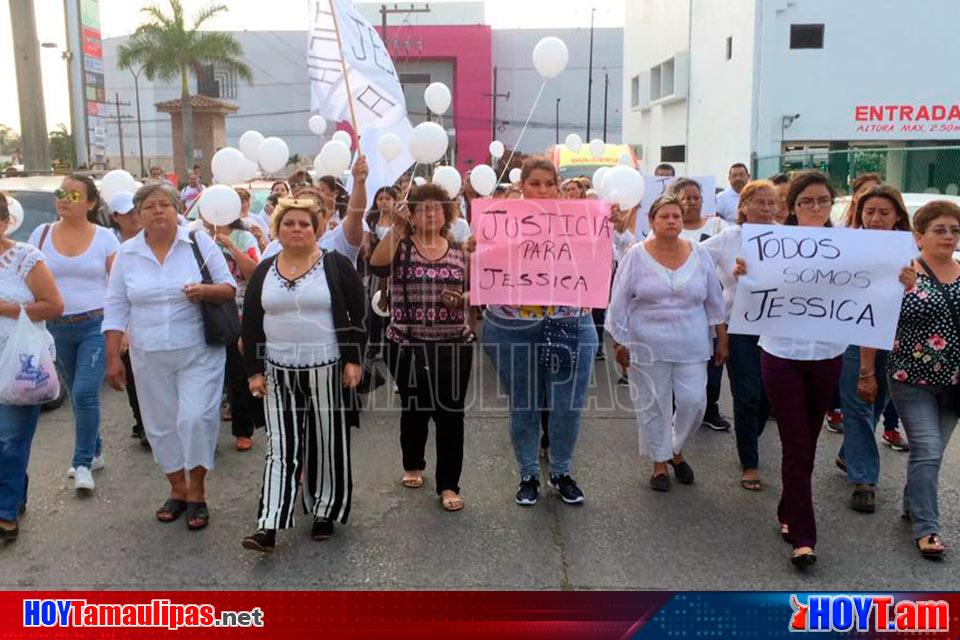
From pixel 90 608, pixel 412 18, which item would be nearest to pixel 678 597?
pixel 90 608

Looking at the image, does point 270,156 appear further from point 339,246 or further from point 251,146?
point 339,246

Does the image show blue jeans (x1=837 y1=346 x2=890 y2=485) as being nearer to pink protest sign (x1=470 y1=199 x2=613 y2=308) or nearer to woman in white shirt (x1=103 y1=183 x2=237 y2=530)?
pink protest sign (x1=470 y1=199 x2=613 y2=308)

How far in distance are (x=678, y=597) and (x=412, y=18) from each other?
5803 cm

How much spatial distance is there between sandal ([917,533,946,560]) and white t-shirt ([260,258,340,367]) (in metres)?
3.13

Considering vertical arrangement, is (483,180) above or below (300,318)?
above

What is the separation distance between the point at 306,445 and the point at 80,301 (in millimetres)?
1771

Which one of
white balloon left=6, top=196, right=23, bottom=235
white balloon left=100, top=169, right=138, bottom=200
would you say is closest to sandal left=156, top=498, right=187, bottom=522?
white balloon left=6, top=196, right=23, bottom=235

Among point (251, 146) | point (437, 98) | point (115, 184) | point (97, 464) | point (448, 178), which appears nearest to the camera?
point (97, 464)

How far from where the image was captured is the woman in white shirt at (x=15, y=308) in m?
4.25

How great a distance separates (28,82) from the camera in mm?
15773

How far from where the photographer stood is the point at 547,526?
14.2 ft

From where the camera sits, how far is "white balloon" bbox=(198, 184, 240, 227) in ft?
15.4

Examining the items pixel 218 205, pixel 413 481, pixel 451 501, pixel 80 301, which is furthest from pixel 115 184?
pixel 451 501

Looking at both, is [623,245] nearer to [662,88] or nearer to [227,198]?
[227,198]
